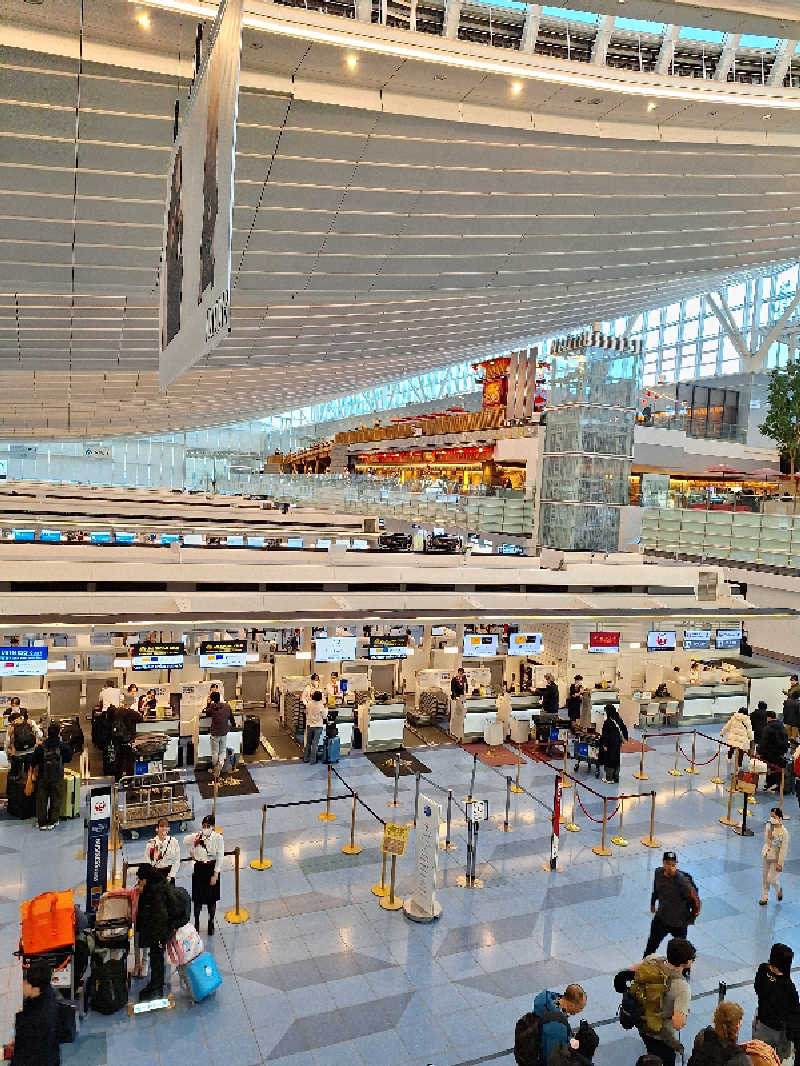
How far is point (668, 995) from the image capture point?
5.62m

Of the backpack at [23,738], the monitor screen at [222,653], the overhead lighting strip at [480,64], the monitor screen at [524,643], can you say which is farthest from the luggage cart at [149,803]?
the overhead lighting strip at [480,64]

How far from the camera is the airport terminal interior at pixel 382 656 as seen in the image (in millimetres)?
6301

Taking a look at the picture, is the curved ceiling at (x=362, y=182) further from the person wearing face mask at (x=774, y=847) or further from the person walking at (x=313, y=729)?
the person wearing face mask at (x=774, y=847)

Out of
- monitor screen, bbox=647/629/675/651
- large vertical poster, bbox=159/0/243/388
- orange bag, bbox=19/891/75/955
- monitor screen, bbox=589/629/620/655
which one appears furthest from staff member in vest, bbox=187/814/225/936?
monitor screen, bbox=647/629/675/651

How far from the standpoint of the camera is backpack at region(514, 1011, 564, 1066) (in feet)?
16.0

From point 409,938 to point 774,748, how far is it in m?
7.52

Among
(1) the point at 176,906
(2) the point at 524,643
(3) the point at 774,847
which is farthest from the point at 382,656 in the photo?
(1) the point at 176,906

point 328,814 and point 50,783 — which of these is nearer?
point 50,783

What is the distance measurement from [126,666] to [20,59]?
944 centimetres

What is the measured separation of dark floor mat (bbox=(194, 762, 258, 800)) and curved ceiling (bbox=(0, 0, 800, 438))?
9.38 m

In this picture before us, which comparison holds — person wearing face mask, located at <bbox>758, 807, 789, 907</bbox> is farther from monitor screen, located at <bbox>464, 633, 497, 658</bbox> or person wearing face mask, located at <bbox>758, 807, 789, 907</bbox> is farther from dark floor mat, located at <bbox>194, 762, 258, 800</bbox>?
monitor screen, located at <bbox>464, 633, 497, 658</bbox>

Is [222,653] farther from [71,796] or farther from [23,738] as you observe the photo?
[71,796]

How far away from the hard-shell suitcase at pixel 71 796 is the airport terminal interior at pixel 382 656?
40mm

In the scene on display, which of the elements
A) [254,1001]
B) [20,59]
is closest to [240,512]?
[20,59]
